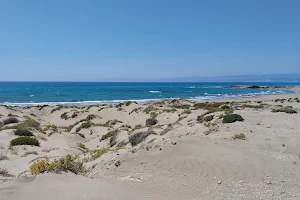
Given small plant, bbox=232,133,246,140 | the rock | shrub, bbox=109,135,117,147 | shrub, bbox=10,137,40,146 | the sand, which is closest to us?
the sand


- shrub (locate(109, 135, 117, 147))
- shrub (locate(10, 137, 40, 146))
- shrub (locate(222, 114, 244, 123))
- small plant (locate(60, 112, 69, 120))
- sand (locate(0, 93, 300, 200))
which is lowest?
small plant (locate(60, 112, 69, 120))

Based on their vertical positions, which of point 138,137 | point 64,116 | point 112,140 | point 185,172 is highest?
point 185,172

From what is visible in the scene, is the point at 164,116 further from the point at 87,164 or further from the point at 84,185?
the point at 84,185

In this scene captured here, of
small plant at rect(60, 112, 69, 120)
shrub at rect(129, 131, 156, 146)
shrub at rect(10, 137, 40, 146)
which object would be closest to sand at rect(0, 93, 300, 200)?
shrub at rect(10, 137, 40, 146)

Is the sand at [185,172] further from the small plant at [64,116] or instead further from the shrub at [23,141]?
Result: the small plant at [64,116]

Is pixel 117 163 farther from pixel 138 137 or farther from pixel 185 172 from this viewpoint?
pixel 138 137

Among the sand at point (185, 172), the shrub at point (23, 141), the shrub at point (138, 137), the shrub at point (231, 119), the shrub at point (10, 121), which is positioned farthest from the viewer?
the shrub at point (10, 121)

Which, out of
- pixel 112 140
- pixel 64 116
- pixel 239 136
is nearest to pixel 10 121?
pixel 64 116

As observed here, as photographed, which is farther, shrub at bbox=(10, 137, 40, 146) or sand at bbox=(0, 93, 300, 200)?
shrub at bbox=(10, 137, 40, 146)

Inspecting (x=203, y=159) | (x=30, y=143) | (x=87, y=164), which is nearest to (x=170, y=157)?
(x=203, y=159)

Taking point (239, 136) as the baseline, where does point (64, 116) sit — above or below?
below

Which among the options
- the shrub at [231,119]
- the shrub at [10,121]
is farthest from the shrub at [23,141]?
the shrub at [10,121]

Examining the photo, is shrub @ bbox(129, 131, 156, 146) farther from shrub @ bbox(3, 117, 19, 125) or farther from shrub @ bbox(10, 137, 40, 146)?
shrub @ bbox(3, 117, 19, 125)

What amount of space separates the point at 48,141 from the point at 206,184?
1326cm
